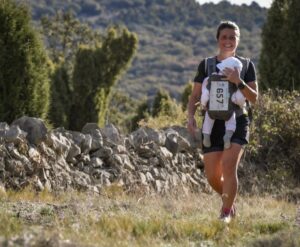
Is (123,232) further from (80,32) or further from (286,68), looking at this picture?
(80,32)

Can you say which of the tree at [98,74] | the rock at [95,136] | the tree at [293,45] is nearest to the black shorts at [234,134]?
the rock at [95,136]

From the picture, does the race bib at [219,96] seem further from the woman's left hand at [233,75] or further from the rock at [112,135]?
the rock at [112,135]

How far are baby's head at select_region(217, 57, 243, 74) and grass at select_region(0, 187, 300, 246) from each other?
50.5 inches

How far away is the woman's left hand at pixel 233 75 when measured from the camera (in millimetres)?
6211

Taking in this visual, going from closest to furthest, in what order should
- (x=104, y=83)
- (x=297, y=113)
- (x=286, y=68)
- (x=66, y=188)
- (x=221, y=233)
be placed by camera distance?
(x=221, y=233) < (x=66, y=188) < (x=297, y=113) < (x=286, y=68) < (x=104, y=83)

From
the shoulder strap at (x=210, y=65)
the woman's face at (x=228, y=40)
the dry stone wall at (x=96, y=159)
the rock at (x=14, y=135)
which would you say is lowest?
the dry stone wall at (x=96, y=159)

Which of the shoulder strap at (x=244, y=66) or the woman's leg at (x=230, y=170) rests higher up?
the shoulder strap at (x=244, y=66)

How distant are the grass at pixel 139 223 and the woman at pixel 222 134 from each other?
0.89ft

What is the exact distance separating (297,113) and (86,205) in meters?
6.15

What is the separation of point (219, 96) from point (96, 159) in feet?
12.6

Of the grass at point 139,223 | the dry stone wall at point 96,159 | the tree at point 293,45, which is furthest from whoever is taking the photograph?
the tree at point 293,45

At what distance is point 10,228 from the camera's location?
5.46m

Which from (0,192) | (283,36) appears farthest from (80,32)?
(0,192)

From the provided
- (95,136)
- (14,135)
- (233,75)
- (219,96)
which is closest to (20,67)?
(95,136)
